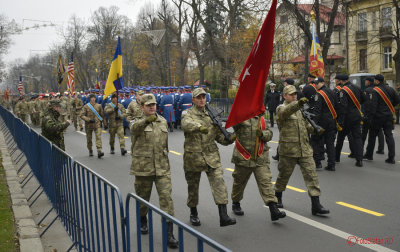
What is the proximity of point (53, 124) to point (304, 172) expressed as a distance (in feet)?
14.4

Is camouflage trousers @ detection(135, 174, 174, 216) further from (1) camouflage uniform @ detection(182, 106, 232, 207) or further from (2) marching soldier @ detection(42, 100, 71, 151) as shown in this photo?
(2) marching soldier @ detection(42, 100, 71, 151)

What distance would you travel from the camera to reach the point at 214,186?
19.8 ft

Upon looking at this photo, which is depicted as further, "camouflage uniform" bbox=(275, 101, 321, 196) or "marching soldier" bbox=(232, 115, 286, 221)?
"camouflage uniform" bbox=(275, 101, 321, 196)

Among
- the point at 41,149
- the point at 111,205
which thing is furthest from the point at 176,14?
the point at 111,205

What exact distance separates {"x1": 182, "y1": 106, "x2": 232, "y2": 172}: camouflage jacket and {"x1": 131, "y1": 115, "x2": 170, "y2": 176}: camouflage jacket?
327 mm

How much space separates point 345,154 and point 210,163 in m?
6.95

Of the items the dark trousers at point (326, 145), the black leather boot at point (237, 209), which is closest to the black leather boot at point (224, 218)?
the black leather boot at point (237, 209)

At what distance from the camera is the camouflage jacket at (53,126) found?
8.17 metres

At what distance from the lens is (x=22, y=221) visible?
6594 millimetres

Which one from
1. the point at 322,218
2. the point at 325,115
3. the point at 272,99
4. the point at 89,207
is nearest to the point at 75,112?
the point at 272,99

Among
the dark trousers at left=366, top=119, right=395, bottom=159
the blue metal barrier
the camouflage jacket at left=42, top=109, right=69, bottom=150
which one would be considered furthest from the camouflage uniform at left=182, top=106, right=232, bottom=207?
the dark trousers at left=366, top=119, right=395, bottom=159

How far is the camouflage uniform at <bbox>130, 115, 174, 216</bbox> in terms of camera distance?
580 centimetres

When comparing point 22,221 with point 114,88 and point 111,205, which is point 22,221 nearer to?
point 111,205

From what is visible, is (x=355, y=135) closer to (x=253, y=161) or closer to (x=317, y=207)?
(x=317, y=207)
